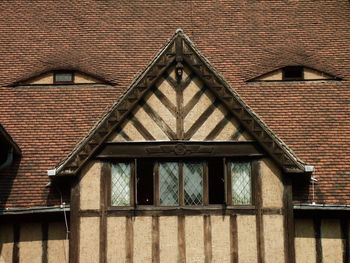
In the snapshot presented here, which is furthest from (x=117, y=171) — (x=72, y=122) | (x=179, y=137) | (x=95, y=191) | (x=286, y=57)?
(x=286, y=57)

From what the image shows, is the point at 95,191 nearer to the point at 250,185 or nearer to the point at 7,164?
the point at 7,164

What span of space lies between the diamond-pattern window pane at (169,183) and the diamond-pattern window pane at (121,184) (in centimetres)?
58

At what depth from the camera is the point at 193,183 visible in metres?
10.3

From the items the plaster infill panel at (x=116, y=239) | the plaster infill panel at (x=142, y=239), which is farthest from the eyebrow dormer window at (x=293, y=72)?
the plaster infill panel at (x=116, y=239)

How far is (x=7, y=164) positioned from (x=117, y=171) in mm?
2167

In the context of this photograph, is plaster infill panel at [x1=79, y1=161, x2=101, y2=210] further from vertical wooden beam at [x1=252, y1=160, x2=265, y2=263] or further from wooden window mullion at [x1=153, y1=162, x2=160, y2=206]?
Answer: vertical wooden beam at [x1=252, y1=160, x2=265, y2=263]

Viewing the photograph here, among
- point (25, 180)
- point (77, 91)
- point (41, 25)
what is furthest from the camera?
point (41, 25)

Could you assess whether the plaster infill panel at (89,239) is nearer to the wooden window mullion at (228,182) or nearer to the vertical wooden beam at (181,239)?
the vertical wooden beam at (181,239)

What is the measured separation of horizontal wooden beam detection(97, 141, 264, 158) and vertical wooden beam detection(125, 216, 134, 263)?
1152mm

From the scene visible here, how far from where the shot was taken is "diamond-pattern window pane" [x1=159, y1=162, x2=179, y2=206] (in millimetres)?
10208

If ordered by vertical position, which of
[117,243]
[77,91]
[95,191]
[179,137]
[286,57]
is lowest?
[117,243]

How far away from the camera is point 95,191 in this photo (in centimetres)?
1016

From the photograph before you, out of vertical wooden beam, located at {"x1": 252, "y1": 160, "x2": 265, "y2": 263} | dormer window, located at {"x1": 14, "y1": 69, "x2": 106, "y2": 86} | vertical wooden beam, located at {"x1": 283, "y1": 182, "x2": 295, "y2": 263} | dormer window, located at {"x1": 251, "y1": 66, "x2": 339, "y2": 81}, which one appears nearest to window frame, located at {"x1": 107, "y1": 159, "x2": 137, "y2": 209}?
vertical wooden beam, located at {"x1": 252, "y1": 160, "x2": 265, "y2": 263}

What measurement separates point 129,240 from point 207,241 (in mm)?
1332
